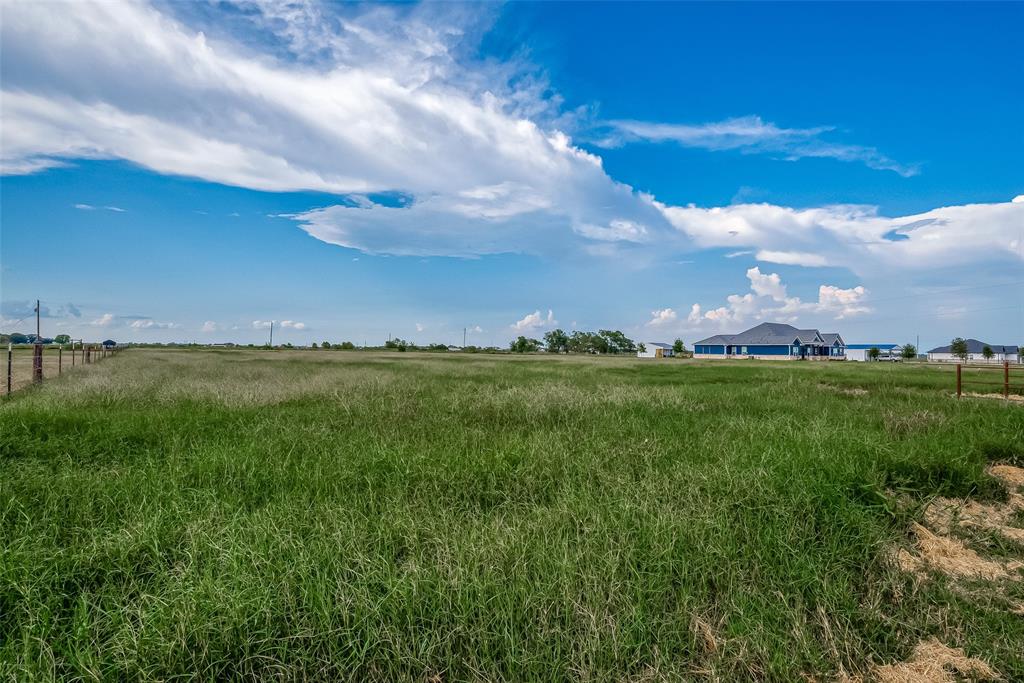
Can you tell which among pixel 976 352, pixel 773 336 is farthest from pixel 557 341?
pixel 976 352

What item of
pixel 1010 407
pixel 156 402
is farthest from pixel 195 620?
pixel 1010 407

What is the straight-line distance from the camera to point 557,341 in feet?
426

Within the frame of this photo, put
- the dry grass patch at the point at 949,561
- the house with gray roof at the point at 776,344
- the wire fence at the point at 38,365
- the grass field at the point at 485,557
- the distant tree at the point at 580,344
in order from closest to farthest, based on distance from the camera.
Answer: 1. the grass field at the point at 485,557
2. the dry grass patch at the point at 949,561
3. the wire fence at the point at 38,365
4. the house with gray roof at the point at 776,344
5. the distant tree at the point at 580,344

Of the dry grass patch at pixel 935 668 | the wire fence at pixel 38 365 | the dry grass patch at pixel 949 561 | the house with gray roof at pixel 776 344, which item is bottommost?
the dry grass patch at pixel 935 668

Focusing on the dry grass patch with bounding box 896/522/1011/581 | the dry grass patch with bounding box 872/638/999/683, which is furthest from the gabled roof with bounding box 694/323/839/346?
the dry grass patch with bounding box 872/638/999/683

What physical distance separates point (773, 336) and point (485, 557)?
93.1 metres

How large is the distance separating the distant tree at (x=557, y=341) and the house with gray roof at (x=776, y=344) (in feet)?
137

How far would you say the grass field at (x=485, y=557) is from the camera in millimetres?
3365

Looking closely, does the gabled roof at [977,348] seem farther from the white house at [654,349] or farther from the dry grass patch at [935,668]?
the dry grass patch at [935,668]

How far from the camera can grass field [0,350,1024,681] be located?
3.37 m

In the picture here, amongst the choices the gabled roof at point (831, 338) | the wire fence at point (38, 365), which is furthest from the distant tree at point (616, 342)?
the wire fence at point (38, 365)

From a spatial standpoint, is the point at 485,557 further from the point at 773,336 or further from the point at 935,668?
the point at 773,336

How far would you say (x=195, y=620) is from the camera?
3395 mm

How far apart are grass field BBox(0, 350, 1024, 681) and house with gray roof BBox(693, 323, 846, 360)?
274 ft
